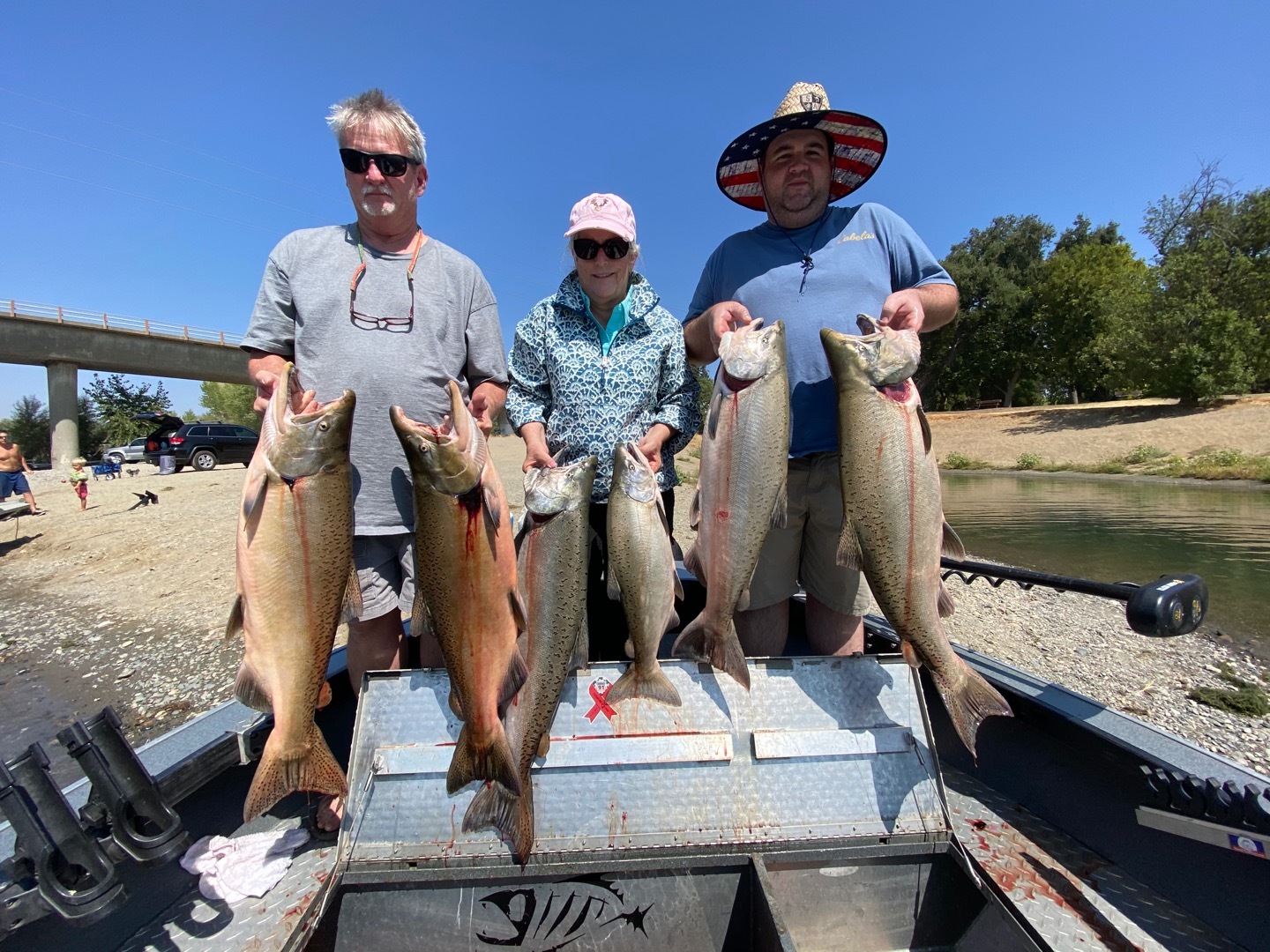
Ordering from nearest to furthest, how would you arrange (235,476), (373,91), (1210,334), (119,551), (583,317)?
(373,91)
(583,317)
(119,551)
(235,476)
(1210,334)

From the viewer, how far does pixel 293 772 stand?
247 cm

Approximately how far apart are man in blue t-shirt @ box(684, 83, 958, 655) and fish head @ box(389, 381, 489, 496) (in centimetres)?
129

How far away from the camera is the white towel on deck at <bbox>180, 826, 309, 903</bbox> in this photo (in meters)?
2.80

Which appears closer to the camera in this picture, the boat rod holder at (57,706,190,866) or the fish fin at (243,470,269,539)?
the boat rod holder at (57,706,190,866)

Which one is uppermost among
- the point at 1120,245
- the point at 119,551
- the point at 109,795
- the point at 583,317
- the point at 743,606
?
the point at 1120,245

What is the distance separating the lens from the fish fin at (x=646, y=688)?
2793 mm

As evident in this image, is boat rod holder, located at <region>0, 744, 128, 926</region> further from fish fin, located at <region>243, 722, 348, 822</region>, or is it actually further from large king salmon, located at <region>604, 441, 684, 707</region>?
large king salmon, located at <region>604, 441, 684, 707</region>

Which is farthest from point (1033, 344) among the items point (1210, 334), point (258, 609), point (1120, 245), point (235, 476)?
point (258, 609)

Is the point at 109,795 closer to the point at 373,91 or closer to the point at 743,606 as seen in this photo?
the point at 743,606

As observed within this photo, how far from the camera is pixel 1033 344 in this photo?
149 feet

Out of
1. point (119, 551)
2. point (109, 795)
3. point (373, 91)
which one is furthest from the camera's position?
point (119, 551)

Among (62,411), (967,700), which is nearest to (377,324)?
(967,700)

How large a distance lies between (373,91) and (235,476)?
2886 centimetres

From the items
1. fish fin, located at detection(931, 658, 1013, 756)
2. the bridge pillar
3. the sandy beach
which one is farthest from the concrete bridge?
fish fin, located at detection(931, 658, 1013, 756)
